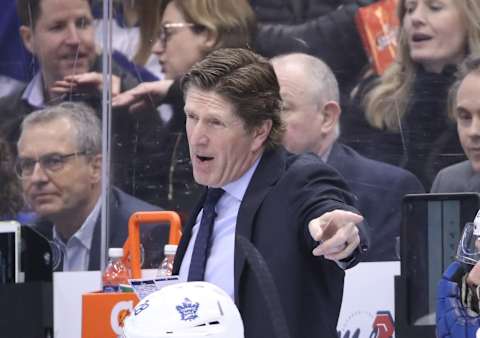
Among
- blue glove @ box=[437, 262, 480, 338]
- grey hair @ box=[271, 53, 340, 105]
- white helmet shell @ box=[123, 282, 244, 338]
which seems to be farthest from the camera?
grey hair @ box=[271, 53, 340, 105]

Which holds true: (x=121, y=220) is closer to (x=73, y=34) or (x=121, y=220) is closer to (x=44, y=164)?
(x=44, y=164)

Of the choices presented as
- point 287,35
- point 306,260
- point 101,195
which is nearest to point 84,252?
point 101,195

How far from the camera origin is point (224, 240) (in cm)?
297

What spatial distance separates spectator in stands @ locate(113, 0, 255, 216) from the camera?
5.12 meters

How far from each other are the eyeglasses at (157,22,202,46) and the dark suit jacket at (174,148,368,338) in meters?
2.36

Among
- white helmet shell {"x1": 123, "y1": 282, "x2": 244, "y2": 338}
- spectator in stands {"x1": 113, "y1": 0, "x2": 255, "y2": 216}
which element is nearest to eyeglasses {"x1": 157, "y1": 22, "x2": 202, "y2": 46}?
spectator in stands {"x1": 113, "y1": 0, "x2": 255, "y2": 216}

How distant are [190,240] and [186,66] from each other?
2.13 metres

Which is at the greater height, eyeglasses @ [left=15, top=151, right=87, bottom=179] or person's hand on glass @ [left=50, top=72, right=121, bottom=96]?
person's hand on glass @ [left=50, top=72, right=121, bottom=96]

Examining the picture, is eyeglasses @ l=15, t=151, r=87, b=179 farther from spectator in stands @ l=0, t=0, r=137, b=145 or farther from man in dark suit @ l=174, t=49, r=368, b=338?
man in dark suit @ l=174, t=49, r=368, b=338

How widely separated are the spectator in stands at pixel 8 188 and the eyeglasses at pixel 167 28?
822mm

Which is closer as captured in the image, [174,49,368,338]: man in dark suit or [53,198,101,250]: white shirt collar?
[174,49,368,338]: man in dark suit

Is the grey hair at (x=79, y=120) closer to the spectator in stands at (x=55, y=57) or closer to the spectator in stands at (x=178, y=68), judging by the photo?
the spectator in stands at (x=55, y=57)

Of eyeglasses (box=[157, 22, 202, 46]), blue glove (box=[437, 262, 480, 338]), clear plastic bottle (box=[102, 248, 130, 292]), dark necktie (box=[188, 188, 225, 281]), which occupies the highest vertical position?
eyeglasses (box=[157, 22, 202, 46])

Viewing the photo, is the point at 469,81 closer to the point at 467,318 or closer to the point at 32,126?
the point at 467,318
